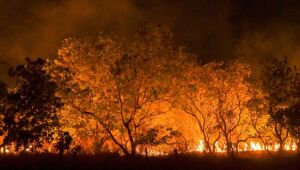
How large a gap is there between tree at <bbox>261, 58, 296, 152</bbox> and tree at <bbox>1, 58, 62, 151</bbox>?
23.1 m

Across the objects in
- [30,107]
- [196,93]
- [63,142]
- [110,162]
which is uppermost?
[196,93]

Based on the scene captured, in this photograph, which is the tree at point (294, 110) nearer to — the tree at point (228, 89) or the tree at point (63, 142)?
the tree at point (228, 89)

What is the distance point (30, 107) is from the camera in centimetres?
2922

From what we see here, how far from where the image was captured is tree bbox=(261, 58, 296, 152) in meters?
42.9

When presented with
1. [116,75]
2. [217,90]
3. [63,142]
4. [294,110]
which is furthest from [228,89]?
[63,142]


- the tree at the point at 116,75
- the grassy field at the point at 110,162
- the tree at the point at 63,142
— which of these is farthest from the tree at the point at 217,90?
the tree at the point at 63,142

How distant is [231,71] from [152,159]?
20756 mm

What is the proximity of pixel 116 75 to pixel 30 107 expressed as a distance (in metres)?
8.12

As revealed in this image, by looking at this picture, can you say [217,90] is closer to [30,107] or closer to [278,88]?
[278,88]

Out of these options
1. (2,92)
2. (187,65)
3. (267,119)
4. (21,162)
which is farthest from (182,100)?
(21,162)

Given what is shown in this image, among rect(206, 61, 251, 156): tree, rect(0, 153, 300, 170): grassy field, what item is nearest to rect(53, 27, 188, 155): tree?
rect(0, 153, 300, 170): grassy field

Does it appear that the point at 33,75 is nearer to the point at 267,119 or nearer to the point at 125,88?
the point at 125,88

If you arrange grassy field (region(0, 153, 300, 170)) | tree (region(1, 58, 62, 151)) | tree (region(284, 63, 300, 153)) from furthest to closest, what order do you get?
tree (region(284, 63, 300, 153)), tree (region(1, 58, 62, 151)), grassy field (region(0, 153, 300, 170))

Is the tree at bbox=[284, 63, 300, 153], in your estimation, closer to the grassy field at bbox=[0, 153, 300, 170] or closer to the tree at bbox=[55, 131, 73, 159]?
the grassy field at bbox=[0, 153, 300, 170]
